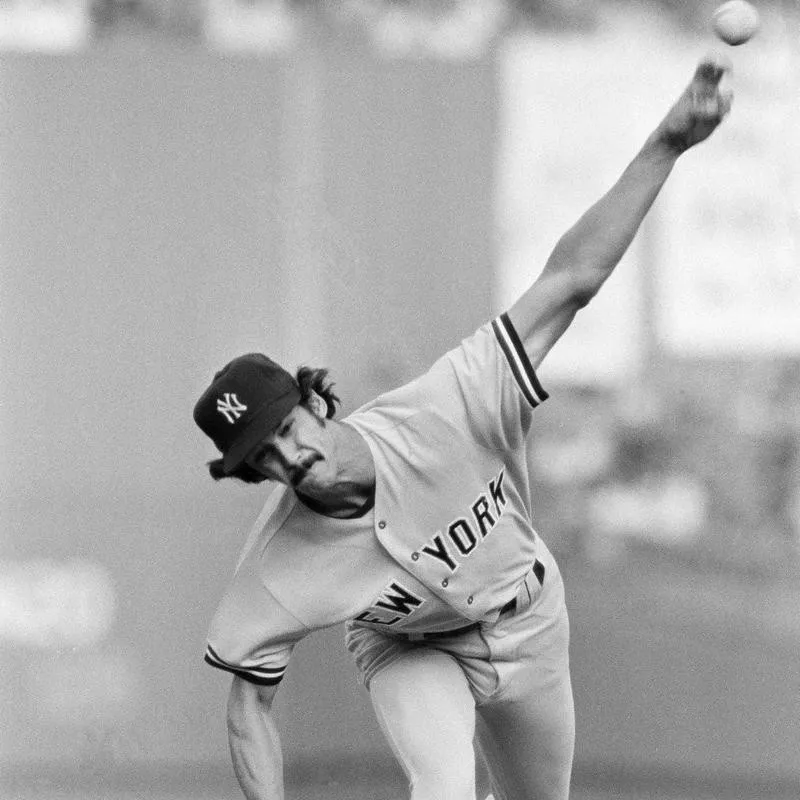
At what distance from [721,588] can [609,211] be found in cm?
388

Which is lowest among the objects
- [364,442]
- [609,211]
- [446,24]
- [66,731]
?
[66,731]

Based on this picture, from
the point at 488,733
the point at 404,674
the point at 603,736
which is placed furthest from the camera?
the point at 603,736

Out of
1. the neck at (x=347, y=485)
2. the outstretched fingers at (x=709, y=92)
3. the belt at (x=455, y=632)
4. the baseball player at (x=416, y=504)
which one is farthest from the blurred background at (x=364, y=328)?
the outstretched fingers at (x=709, y=92)

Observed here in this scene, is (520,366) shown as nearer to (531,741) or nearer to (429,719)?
(429,719)

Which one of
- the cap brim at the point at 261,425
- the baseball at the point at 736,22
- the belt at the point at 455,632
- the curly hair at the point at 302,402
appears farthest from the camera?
the belt at the point at 455,632

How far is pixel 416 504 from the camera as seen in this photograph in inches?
126

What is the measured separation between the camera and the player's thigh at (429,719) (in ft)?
10.5

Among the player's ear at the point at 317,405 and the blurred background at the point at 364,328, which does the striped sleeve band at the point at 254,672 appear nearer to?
the player's ear at the point at 317,405

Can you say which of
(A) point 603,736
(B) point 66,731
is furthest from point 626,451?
(B) point 66,731

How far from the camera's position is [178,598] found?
6.68 metres

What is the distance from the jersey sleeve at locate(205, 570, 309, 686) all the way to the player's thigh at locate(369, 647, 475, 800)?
0.93 ft

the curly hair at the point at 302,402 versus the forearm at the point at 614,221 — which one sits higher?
the forearm at the point at 614,221

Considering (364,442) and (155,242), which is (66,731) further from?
(364,442)

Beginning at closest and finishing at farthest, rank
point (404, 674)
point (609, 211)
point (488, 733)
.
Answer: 1. point (609, 211)
2. point (404, 674)
3. point (488, 733)
